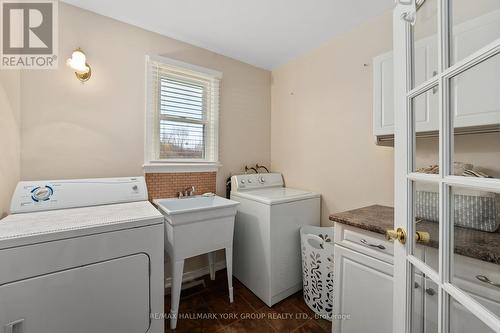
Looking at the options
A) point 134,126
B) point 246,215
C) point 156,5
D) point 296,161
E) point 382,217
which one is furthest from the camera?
point 296,161

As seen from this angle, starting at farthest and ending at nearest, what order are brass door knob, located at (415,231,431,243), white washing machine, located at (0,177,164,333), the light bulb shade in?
the light bulb shade → white washing machine, located at (0,177,164,333) → brass door knob, located at (415,231,431,243)

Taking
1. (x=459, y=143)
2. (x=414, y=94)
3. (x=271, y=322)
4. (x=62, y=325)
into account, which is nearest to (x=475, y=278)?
(x=459, y=143)

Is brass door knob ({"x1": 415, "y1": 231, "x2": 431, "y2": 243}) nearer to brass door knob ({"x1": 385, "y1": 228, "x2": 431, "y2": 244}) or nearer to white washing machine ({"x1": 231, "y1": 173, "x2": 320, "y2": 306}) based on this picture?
brass door knob ({"x1": 385, "y1": 228, "x2": 431, "y2": 244})

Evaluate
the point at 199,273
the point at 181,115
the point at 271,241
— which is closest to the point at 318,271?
the point at 271,241

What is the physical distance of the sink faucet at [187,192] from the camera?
210 centimetres

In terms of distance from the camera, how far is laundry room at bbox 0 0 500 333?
2.11 ft

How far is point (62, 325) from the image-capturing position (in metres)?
1.09

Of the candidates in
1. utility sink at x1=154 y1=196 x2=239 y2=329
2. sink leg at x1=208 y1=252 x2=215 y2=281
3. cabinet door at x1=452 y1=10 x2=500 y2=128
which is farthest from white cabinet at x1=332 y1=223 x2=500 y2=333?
sink leg at x1=208 y1=252 x2=215 y2=281

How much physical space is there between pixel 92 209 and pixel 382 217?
A: 6.54 feet

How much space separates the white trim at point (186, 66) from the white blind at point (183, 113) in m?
0.02

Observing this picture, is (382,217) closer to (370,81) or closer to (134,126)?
(370,81)

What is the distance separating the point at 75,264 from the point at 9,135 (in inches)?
39.0

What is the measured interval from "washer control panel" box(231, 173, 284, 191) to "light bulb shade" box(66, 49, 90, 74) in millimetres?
1593

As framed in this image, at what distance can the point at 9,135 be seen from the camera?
4.42 ft
